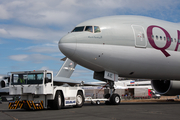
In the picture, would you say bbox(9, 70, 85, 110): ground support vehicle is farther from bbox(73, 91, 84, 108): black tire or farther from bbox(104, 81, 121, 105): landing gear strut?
bbox(104, 81, 121, 105): landing gear strut

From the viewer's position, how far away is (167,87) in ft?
72.4

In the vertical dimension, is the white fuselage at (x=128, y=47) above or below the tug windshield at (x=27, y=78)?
above

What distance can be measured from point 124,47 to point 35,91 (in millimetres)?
6740

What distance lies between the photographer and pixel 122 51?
50.6ft

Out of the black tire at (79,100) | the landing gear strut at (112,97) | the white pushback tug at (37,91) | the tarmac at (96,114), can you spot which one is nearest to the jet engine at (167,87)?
the landing gear strut at (112,97)

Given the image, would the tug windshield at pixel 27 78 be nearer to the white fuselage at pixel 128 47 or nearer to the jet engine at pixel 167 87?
the white fuselage at pixel 128 47

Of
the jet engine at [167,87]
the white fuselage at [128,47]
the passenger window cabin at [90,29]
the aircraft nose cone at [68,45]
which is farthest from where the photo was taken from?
the jet engine at [167,87]

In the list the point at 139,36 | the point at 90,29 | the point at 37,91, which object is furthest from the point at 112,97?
the point at 37,91

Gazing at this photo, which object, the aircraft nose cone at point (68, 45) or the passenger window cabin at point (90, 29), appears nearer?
the aircraft nose cone at point (68, 45)

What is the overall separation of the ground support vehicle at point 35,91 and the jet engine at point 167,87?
12.0 m

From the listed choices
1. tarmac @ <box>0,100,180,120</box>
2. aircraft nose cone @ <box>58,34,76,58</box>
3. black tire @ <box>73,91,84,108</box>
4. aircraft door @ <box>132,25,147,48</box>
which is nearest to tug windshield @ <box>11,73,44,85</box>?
tarmac @ <box>0,100,180,120</box>

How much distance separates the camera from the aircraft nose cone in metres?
14.4

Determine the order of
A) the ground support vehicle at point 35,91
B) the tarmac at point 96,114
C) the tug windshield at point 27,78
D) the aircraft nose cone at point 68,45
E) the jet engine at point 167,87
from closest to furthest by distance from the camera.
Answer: the tarmac at point 96,114, the ground support vehicle at point 35,91, the tug windshield at point 27,78, the aircraft nose cone at point 68,45, the jet engine at point 167,87

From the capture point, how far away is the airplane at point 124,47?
14.8 meters
